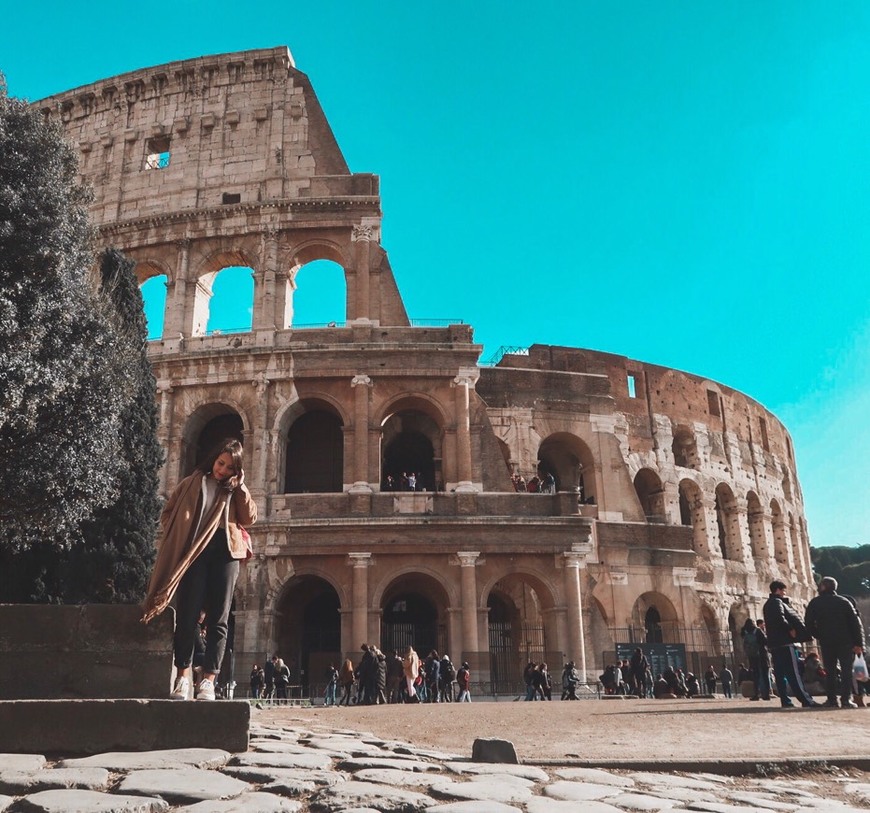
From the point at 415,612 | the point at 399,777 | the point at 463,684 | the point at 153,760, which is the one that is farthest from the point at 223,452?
the point at 415,612

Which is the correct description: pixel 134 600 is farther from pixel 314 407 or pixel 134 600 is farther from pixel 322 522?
pixel 314 407

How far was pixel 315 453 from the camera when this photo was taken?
23406 millimetres

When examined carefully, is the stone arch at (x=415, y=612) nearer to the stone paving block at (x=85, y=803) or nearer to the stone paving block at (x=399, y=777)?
the stone paving block at (x=399, y=777)

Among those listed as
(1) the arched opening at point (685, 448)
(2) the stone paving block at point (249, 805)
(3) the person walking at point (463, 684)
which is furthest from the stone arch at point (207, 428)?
(2) the stone paving block at point (249, 805)

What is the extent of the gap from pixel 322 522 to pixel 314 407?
389 cm

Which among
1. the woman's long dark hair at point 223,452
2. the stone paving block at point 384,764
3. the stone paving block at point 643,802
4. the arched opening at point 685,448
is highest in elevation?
the arched opening at point 685,448

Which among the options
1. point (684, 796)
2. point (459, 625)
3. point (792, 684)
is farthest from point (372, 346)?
point (684, 796)

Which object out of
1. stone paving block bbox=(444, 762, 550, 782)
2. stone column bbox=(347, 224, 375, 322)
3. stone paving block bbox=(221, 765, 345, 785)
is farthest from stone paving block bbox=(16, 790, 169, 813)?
stone column bbox=(347, 224, 375, 322)

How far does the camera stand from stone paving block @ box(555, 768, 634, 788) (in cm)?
420

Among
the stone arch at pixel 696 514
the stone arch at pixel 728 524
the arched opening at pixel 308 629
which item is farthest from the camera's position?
the stone arch at pixel 728 524

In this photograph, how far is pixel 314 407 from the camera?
22719 millimetres

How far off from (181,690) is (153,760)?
81 centimetres

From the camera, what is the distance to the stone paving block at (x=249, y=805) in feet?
10.5

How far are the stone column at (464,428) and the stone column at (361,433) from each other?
241 centimetres
